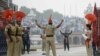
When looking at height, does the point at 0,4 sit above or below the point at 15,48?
above

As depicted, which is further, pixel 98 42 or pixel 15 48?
pixel 98 42

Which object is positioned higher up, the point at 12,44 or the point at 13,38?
the point at 13,38

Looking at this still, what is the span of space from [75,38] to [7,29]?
8956 centimetres

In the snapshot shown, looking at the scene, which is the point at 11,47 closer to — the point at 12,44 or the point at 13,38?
the point at 12,44

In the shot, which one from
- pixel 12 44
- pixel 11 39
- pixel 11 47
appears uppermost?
pixel 11 39

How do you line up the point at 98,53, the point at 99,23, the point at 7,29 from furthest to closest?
the point at 99,23, the point at 98,53, the point at 7,29

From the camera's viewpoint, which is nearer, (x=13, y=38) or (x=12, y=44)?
(x=12, y=44)

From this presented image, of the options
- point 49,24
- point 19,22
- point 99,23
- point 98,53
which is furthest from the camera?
point 99,23

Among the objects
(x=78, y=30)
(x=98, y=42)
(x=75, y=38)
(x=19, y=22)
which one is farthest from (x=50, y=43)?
(x=78, y=30)

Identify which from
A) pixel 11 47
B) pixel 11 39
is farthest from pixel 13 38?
pixel 11 47

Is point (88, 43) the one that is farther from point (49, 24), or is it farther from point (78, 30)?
point (78, 30)

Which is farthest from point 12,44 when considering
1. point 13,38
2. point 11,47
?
point 13,38

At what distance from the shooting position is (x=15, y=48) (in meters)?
→ 18.5

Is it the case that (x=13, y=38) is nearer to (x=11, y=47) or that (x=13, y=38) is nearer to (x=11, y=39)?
(x=11, y=39)
